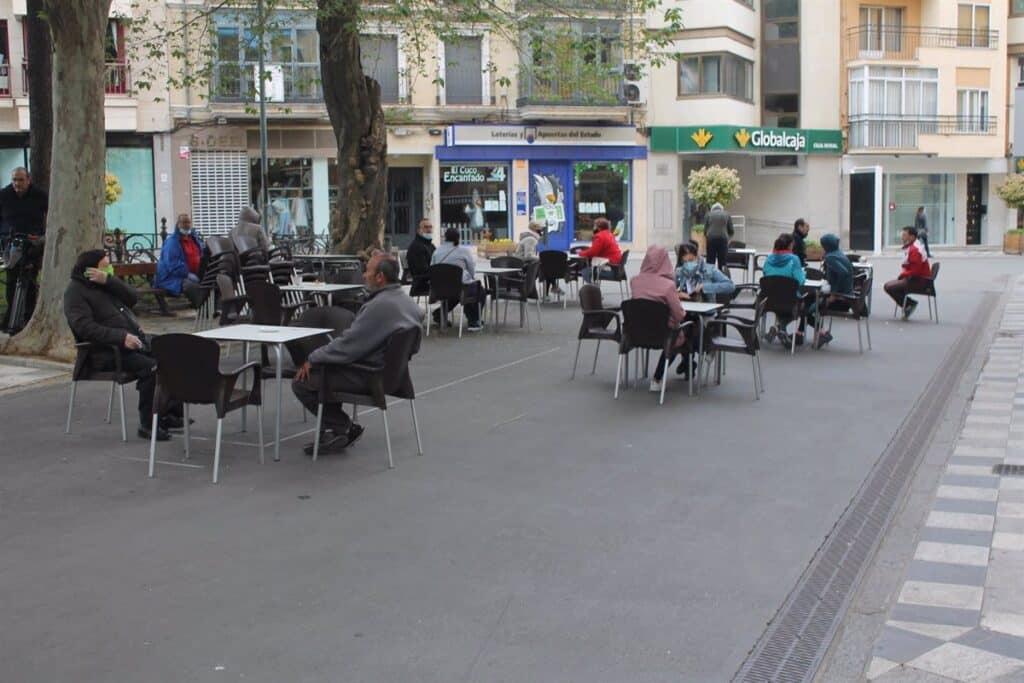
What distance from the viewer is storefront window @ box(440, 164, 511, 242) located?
1451 inches

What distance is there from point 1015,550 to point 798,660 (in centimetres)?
223

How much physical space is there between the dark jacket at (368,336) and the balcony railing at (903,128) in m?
35.5

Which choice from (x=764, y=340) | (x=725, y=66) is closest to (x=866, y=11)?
(x=725, y=66)

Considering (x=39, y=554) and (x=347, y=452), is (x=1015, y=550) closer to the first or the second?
(x=347, y=452)

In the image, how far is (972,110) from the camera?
42312 mm

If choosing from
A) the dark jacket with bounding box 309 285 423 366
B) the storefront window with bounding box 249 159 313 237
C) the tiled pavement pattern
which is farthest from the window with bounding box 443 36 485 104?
the dark jacket with bounding box 309 285 423 366

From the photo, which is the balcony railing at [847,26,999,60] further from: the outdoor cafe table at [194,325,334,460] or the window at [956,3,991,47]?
the outdoor cafe table at [194,325,334,460]

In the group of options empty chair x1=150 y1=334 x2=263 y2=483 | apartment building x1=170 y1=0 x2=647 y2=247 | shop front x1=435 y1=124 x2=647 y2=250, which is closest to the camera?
empty chair x1=150 y1=334 x2=263 y2=483

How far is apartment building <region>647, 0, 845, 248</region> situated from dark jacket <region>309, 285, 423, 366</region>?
31222 mm

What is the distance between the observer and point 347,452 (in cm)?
858

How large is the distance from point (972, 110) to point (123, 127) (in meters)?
29.1

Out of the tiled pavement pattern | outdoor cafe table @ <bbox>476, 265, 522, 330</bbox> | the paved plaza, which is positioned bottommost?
the tiled pavement pattern

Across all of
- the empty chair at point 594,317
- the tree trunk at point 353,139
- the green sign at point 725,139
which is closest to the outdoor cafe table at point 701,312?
the empty chair at point 594,317

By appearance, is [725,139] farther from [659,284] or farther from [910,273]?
[659,284]
